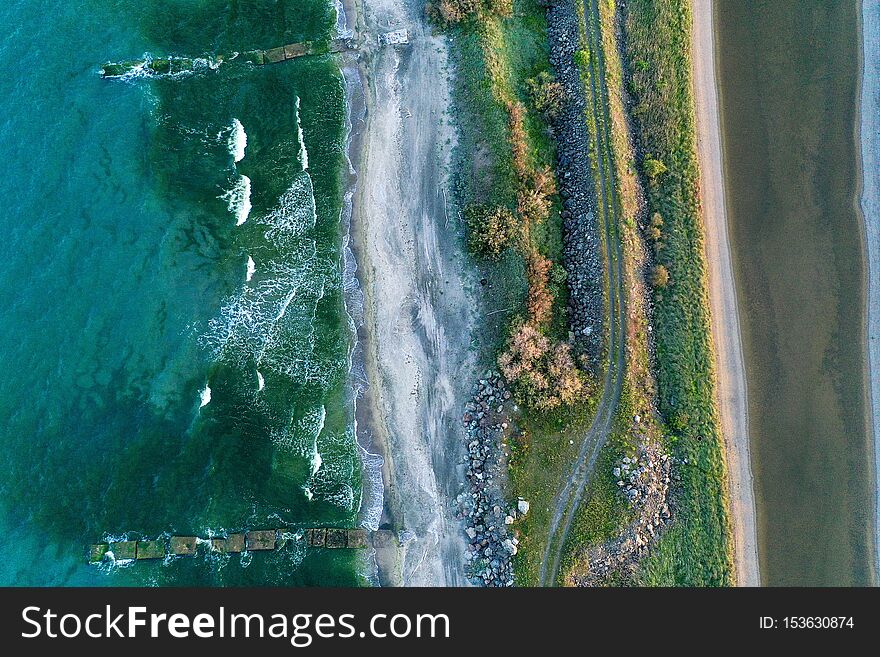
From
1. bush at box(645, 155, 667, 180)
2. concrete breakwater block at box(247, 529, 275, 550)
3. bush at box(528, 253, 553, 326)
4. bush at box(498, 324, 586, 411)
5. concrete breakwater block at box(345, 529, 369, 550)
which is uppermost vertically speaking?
bush at box(645, 155, 667, 180)

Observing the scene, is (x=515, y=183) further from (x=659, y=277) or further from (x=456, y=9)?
(x=456, y=9)

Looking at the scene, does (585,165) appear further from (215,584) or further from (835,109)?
(215,584)

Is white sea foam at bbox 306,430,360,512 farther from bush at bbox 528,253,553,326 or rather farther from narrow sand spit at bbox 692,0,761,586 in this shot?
narrow sand spit at bbox 692,0,761,586

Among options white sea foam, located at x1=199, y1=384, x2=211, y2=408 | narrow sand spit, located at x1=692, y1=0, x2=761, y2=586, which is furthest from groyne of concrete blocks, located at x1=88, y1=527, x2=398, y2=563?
narrow sand spit, located at x1=692, y1=0, x2=761, y2=586

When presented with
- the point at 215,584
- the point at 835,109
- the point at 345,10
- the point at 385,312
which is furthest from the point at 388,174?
the point at 835,109

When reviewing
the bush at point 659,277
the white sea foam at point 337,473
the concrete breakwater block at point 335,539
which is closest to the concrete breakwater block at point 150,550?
the white sea foam at point 337,473

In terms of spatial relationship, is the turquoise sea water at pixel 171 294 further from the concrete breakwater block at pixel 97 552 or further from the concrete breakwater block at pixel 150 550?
the concrete breakwater block at pixel 150 550

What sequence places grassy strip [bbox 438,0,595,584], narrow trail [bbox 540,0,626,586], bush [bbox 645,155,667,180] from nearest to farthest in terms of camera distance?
narrow trail [bbox 540,0,626,586] < grassy strip [bbox 438,0,595,584] < bush [bbox 645,155,667,180]
